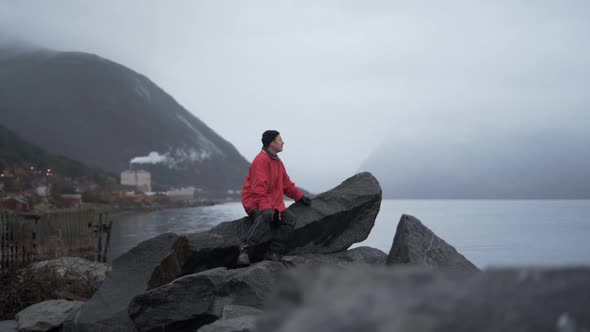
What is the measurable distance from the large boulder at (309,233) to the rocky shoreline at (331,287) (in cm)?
2

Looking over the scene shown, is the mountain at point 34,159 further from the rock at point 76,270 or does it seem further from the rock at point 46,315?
the rock at point 46,315

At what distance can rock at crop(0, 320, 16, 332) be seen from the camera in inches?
324

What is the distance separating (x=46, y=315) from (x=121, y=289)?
1.18 m

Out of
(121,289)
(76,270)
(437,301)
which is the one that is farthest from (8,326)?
(437,301)

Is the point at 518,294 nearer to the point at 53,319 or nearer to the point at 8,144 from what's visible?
the point at 53,319

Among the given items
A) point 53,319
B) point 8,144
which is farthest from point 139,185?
point 53,319

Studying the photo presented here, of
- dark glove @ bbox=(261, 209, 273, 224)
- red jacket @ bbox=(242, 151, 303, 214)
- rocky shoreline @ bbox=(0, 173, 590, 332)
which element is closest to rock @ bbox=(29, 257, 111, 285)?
rocky shoreline @ bbox=(0, 173, 590, 332)

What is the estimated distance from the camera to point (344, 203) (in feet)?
30.1

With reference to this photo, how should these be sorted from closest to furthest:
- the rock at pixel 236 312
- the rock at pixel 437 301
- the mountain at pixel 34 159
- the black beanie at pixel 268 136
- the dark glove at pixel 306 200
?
the rock at pixel 437 301 → the rock at pixel 236 312 → the black beanie at pixel 268 136 → the dark glove at pixel 306 200 → the mountain at pixel 34 159

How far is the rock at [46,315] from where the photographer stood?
7973 millimetres

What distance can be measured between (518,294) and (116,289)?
765 centimetres

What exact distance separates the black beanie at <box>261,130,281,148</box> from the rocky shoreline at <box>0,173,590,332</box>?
4.40 ft

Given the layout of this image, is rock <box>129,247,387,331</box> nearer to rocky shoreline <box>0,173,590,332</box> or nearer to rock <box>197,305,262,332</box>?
rocky shoreline <box>0,173,590,332</box>

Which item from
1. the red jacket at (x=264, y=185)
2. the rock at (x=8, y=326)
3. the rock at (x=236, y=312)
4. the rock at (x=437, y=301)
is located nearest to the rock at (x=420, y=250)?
the red jacket at (x=264, y=185)
